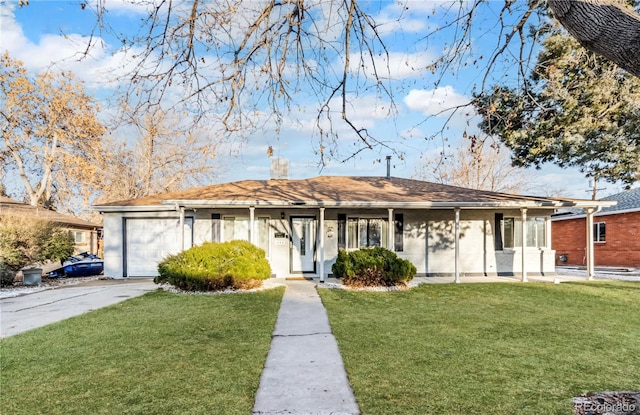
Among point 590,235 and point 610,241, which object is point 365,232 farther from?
point 610,241

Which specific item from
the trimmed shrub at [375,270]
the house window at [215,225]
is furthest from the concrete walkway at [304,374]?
the house window at [215,225]

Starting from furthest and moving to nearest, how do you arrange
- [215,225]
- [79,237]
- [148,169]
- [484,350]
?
1. [148,169]
2. [79,237]
3. [215,225]
4. [484,350]

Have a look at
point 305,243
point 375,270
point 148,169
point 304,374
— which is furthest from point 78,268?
point 304,374

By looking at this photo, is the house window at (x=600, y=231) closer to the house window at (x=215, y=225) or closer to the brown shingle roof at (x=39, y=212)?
the house window at (x=215, y=225)

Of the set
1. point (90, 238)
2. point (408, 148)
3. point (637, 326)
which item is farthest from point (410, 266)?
point (90, 238)

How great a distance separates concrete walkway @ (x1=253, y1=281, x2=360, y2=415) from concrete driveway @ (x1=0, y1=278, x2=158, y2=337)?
14.8 ft

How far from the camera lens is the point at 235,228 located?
13727mm

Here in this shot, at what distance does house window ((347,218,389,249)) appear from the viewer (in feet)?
45.1

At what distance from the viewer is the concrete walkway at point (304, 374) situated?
10.9ft

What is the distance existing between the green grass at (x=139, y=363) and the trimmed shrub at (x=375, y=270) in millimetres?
3940

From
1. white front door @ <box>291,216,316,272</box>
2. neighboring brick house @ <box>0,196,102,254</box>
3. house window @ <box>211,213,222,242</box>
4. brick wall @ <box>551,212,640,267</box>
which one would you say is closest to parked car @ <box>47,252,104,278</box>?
neighboring brick house @ <box>0,196,102,254</box>

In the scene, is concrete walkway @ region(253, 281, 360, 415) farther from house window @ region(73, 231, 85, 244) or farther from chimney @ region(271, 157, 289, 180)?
house window @ region(73, 231, 85, 244)

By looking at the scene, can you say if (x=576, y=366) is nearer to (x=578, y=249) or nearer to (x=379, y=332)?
(x=379, y=332)

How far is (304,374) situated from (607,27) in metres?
3.96
